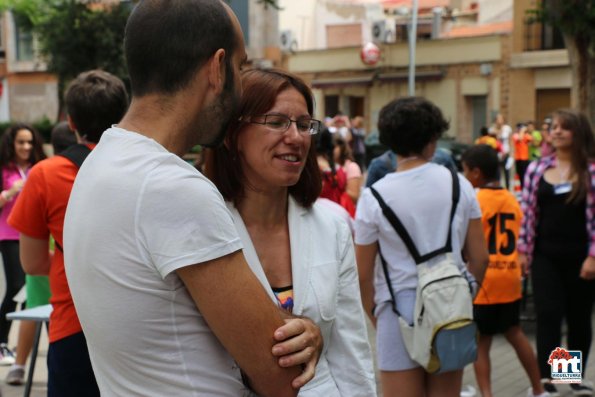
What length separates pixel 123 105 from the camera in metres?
3.83

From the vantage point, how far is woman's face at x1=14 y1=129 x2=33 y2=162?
7246mm

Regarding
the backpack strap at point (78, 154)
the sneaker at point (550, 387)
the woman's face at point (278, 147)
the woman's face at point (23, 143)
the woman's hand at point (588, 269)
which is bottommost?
the sneaker at point (550, 387)

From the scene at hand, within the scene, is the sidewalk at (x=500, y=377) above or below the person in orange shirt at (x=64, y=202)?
below

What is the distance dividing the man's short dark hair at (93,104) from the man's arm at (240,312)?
222 centimetres

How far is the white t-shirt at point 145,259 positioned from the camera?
162cm

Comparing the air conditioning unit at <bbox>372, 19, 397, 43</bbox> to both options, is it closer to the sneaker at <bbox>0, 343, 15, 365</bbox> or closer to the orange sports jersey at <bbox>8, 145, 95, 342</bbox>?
the sneaker at <bbox>0, 343, 15, 365</bbox>

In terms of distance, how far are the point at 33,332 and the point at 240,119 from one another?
4303 mm

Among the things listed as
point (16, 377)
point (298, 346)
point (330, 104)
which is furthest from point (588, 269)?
point (330, 104)

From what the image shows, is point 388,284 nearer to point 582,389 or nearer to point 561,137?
point 561,137

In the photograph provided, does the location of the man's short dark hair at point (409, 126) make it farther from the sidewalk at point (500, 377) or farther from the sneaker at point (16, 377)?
the sneaker at point (16, 377)

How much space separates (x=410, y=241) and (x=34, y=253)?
1660 mm

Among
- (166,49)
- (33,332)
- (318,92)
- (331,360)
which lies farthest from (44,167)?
(318,92)

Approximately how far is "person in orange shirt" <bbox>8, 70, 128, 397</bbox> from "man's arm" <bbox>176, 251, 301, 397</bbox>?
206cm

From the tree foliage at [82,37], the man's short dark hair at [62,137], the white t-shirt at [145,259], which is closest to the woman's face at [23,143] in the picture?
the man's short dark hair at [62,137]
